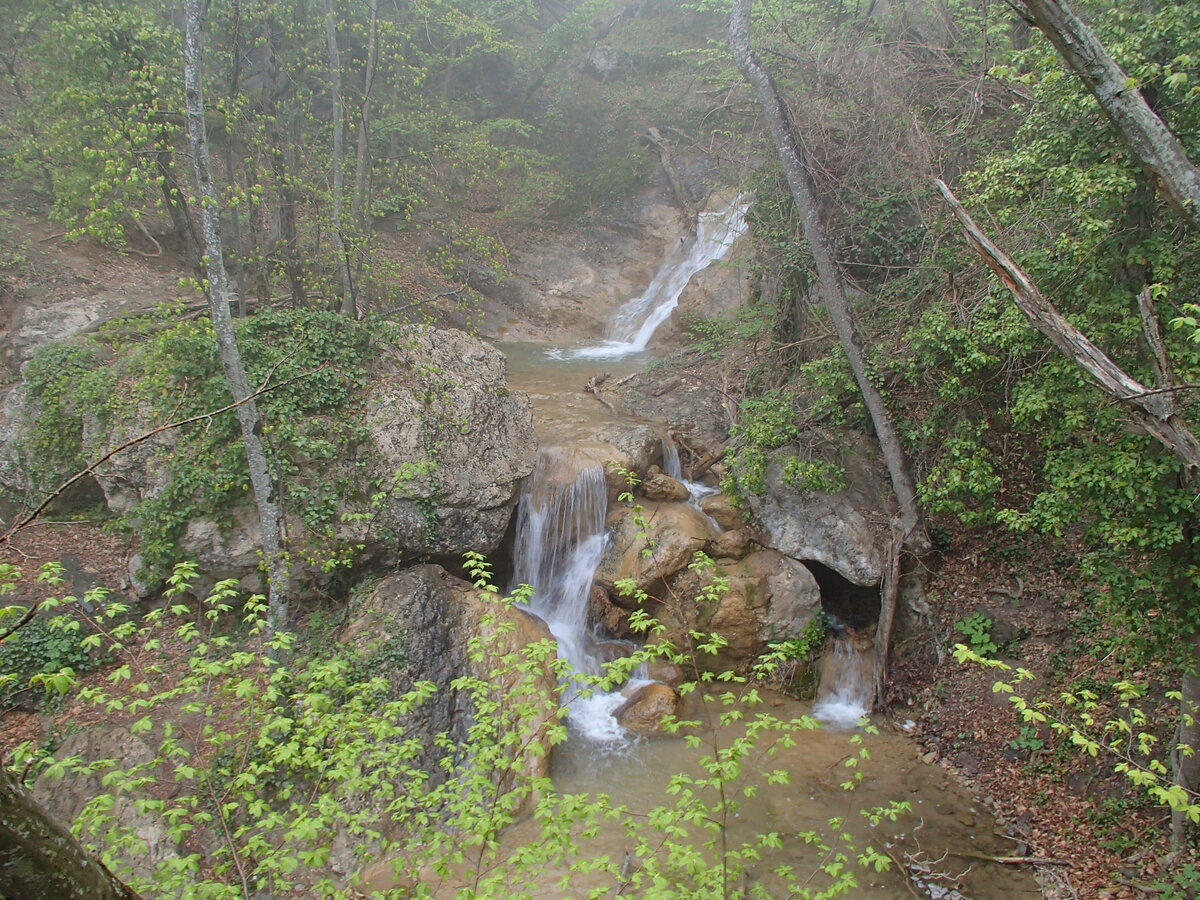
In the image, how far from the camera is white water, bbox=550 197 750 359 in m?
19.1

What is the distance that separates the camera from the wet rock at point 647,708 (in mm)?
8797

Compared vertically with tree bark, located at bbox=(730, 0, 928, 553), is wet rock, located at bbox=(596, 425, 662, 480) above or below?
below

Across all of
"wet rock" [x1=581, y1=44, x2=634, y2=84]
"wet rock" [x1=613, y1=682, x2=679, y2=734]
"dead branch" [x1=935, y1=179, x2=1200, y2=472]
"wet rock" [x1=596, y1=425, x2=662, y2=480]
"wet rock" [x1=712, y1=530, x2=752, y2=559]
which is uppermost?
"wet rock" [x1=581, y1=44, x2=634, y2=84]

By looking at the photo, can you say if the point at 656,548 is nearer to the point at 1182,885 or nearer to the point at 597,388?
the point at 597,388

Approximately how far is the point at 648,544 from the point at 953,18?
11.4m

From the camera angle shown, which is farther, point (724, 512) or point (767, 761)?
point (724, 512)

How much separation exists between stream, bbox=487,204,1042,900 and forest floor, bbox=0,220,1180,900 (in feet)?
1.29

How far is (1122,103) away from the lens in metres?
5.23

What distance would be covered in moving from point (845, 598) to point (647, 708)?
3.94 metres

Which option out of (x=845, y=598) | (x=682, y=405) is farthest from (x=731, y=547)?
(x=682, y=405)

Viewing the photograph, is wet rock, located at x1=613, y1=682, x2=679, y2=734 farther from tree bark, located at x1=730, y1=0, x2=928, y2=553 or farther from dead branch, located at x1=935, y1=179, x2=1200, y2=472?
dead branch, located at x1=935, y1=179, x2=1200, y2=472

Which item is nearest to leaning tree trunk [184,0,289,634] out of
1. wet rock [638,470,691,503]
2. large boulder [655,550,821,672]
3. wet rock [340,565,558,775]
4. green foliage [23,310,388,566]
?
green foliage [23,310,388,566]

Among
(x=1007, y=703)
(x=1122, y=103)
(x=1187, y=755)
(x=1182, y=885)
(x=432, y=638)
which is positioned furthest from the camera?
(x=432, y=638)

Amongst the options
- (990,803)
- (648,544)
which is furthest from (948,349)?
(648,544)
